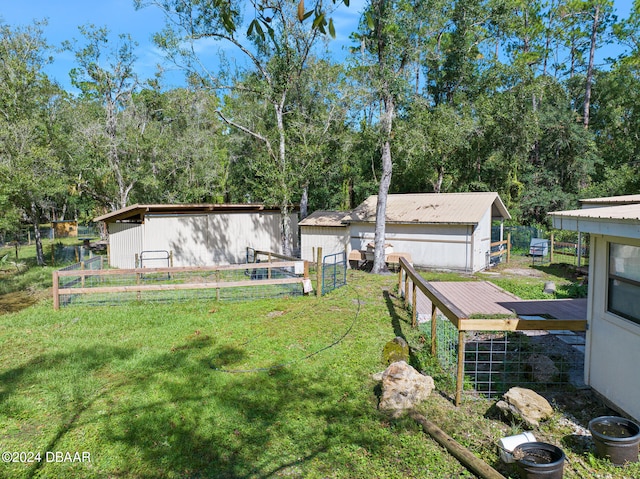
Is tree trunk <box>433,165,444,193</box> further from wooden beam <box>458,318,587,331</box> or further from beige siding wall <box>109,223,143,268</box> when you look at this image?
wooden beam <box>458,318,587,331</box>

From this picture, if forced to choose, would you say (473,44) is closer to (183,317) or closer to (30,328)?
(183,317)

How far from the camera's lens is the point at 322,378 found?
5.42 metres

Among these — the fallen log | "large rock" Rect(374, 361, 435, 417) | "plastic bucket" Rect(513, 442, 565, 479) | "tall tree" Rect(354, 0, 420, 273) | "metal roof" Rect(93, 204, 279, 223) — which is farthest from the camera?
"metal roof" Rect(93, 204, 279, 223)

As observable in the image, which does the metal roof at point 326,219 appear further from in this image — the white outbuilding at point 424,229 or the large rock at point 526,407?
the large rock at point 526,407

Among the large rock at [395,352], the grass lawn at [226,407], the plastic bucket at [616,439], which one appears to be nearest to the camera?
the plastic bucket at [616,439]

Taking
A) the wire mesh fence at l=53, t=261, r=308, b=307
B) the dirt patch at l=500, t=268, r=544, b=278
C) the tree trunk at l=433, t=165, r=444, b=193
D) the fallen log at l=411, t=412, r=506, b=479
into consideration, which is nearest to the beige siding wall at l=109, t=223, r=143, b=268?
the wire mesh fence at l=53, t=261, r=308, b=307

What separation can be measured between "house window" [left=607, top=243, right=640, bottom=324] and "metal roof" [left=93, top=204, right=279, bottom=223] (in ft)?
46.2

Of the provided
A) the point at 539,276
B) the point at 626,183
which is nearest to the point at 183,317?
the point at 539,276

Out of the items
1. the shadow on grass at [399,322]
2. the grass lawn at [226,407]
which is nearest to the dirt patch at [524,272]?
the shadow on grass at [399,322]

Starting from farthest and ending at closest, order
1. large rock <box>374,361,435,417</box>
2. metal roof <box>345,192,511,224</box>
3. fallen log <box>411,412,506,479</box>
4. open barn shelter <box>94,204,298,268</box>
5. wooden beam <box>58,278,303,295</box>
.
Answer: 1. open barn shelter <box>94,204,298,268</box>
2. metal roof <box>345,192,511,224</box>
3. wooden beam <box>58,278,303,295</box>
4. large rock <box>374,361,435,417</box>
5. fallen log <box>411,412,506,479</box>

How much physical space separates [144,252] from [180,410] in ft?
38.1

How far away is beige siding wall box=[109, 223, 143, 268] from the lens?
15234 millimetres

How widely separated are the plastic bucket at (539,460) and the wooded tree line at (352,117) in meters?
12.1

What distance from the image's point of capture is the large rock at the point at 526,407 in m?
4.08
